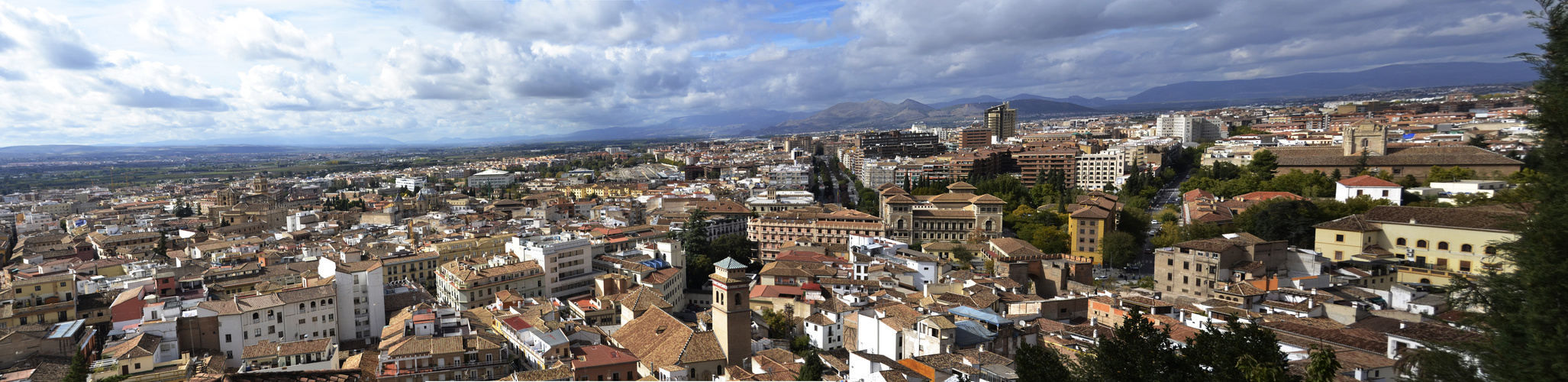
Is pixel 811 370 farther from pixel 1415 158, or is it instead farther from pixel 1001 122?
pixel 1001 122

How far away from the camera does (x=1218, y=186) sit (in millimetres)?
32250

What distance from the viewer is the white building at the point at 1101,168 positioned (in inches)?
1732

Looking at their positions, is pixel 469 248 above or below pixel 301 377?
above

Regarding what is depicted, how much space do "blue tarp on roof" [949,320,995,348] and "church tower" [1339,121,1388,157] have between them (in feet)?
81.4

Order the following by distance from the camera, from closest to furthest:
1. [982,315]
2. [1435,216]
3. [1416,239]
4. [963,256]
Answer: [982,315] → [1435,216] → [1416,239] → [963,256]

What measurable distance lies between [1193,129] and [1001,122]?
735 inches

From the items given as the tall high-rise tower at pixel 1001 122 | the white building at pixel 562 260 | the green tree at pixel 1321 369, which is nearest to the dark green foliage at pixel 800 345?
the white building at pixel 562 260

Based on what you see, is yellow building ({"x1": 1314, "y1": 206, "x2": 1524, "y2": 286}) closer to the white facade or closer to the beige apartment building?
the beige apartment building

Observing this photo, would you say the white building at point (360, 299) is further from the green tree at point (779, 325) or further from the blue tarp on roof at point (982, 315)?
the blue tarp on roof at point (982, 315)

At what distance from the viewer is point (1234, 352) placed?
6.58 meters

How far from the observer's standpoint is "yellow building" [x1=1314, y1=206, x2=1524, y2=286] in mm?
18266

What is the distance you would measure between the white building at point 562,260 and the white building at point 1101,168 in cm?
2978

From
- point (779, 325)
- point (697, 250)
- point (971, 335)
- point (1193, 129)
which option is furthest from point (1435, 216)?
point (1193, 129)

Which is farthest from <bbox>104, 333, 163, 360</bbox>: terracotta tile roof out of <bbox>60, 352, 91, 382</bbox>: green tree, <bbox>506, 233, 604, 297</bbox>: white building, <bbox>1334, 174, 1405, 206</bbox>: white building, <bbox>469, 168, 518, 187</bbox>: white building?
<bbox>469, 168, 518, 187</bbox>: white building
